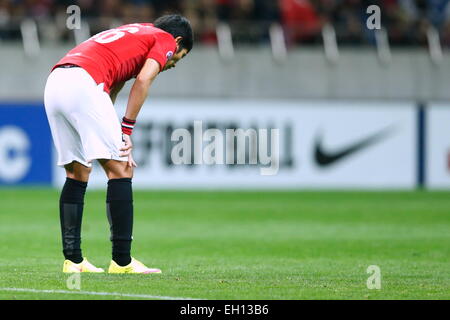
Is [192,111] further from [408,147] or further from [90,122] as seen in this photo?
[90,122]

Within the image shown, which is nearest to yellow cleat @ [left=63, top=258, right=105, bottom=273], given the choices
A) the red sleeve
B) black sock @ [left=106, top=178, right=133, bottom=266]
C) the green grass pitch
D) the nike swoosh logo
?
the green grass pitch

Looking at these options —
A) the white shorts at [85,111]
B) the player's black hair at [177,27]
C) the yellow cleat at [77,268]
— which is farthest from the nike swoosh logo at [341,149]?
the white shorts at [85,111]

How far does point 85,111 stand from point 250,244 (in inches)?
182

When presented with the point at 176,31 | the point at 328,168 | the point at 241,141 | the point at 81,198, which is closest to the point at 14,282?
the point at 81,198

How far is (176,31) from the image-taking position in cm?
830

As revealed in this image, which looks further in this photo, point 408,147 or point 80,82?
point 408,147

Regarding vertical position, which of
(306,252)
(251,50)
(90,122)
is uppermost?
(251,50)

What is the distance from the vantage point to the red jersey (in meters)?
7.96

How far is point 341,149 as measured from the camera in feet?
73.7

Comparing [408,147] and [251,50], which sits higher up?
[251,50]

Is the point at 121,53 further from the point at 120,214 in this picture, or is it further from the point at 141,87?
the point at 120,214

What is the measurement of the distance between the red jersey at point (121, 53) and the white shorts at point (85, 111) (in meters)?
0.10

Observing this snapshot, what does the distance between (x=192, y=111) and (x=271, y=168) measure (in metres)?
1.96

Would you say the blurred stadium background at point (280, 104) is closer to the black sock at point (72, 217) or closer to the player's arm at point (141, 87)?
the black sock at point (72, 217)
